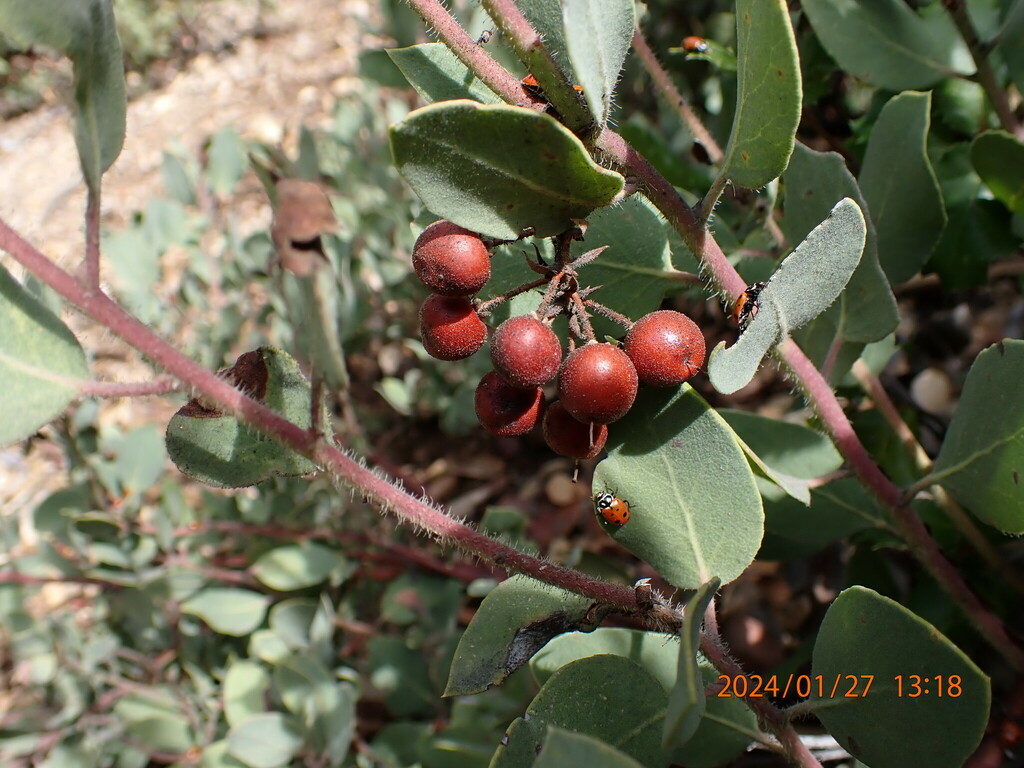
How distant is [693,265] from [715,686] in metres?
0.71

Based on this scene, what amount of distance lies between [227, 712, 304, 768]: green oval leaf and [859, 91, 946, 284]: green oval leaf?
5.37 ft

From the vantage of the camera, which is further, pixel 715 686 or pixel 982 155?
pixel 982 155

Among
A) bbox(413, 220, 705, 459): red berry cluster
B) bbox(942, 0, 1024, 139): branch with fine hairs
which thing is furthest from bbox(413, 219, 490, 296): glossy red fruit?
bbox(942, 0, 1024, 139): branch with fine hairs

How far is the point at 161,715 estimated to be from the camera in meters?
2.20

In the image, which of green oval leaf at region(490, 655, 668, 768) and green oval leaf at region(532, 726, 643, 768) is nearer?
green oval leaf at region(532, 726, 643, 768)

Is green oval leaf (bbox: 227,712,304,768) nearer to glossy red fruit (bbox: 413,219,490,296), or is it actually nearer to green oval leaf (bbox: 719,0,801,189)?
glossy red fruit (bbox: 413,219,490,296)

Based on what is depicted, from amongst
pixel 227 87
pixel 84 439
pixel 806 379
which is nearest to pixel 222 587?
pixel 84 439

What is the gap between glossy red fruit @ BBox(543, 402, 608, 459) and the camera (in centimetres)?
112

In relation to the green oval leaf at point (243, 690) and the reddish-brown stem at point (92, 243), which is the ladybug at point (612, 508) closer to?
the reddish-brown stem at point (92, 243)

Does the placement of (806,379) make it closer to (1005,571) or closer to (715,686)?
(715,686)

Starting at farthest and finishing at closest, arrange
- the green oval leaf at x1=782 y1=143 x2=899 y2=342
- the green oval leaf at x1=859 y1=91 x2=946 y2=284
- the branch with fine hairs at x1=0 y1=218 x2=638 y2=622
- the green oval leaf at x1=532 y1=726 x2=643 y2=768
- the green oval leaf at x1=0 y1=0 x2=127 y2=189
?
the green oval leaf at x1=859 y1=91 x2=946 y2=284
the green oval leaf at x1=782 y1=143 x2=899 y2=342
the branch with fine hairs at x1=0 y1=218 x2=638 y2=622
the green oval leaf at x1=0 y1=0 x2=127 y2=189
the green oval leaf at x1=532 y1=726 x2=643 y2=768

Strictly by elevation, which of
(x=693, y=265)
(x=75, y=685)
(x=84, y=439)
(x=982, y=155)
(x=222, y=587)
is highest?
(x=982, y=155)

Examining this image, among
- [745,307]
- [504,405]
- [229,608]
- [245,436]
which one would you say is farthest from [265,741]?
[745,307]

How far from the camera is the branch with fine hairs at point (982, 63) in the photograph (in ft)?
5.24
